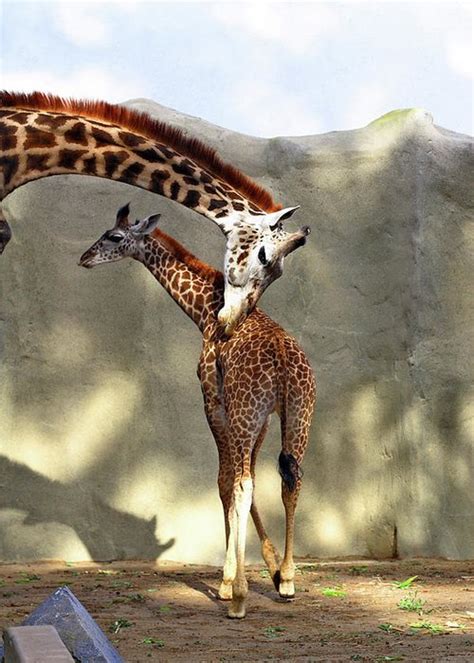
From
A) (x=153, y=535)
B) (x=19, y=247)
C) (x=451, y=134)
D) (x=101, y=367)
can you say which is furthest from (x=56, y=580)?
(x=451, y=134)

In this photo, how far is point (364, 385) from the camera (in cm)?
957

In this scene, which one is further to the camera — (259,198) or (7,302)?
(7,302)

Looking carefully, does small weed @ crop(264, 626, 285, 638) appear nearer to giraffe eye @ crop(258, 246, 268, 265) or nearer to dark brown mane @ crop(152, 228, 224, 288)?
giraffe eye @ crop(258, 246, 268, 265)

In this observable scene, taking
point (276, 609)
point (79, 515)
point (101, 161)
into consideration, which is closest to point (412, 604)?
point (276, 609)

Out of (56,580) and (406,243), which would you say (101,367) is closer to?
(56,580)

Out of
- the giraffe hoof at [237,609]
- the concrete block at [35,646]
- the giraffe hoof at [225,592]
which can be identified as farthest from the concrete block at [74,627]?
the giraffe hoof at [225,592]

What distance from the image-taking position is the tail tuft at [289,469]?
22.2 ft

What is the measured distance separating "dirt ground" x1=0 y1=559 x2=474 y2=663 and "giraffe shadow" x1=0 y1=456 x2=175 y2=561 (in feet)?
0.61

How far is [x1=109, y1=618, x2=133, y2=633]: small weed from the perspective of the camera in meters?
6.08

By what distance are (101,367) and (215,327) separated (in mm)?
2194

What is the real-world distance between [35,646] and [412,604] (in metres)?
3.58

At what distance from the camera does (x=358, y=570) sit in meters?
8.62

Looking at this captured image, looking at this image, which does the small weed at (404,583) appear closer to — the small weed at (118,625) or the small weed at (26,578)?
the small weed at (118,625)

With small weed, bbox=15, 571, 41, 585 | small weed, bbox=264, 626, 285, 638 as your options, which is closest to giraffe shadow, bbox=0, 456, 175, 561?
small weed, bbox=15, 571, 41, 585
